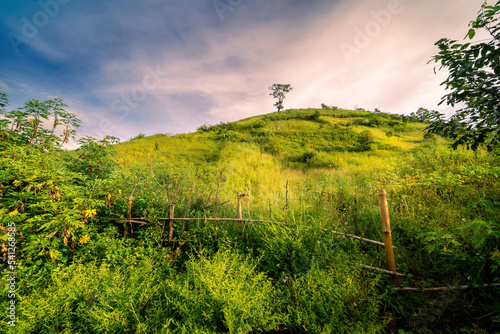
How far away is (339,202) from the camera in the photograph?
18.0ft

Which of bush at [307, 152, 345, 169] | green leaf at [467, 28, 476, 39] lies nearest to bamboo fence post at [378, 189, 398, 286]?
green leaf at [467, 28, 476, 39]

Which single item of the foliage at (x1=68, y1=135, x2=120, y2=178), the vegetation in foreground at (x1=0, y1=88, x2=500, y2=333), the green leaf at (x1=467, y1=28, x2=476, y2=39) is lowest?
the vegetation in foreground at (x1=0, y1=88, x2=500, y2=333)

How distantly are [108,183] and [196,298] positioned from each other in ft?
9.24

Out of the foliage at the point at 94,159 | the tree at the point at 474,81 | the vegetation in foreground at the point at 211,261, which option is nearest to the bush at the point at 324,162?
the vegetation in foreground at the point at 211,261

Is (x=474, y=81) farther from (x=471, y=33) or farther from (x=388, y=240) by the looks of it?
(x=388, y=240)

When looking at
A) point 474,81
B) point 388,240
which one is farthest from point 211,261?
point 474,81

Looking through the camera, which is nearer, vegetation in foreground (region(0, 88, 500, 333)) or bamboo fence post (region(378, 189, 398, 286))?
vegetation in foreground (region(0, 88, 500, 333))

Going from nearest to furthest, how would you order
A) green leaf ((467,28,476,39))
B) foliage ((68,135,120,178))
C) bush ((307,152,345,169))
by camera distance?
green leaf ((467,28,476,39))
foliage ((68,135,120,178))
bush ((307,152,345,169))

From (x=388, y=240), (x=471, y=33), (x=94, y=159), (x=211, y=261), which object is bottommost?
(x=211, y=261)

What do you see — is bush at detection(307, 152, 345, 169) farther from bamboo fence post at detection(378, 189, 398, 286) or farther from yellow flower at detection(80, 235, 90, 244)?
yellow flower at detection(80, 235, 90, 244)

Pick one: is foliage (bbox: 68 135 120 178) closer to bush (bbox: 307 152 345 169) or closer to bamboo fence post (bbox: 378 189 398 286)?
bamboo fence post (bbox: 378 189 398 286)

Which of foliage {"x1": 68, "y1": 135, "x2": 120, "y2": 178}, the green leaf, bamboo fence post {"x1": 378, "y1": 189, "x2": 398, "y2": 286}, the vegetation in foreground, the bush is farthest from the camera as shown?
the bush

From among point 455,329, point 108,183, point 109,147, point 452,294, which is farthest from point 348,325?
point 109,147

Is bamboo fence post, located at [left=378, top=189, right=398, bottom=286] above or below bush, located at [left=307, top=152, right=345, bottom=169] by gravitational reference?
below
